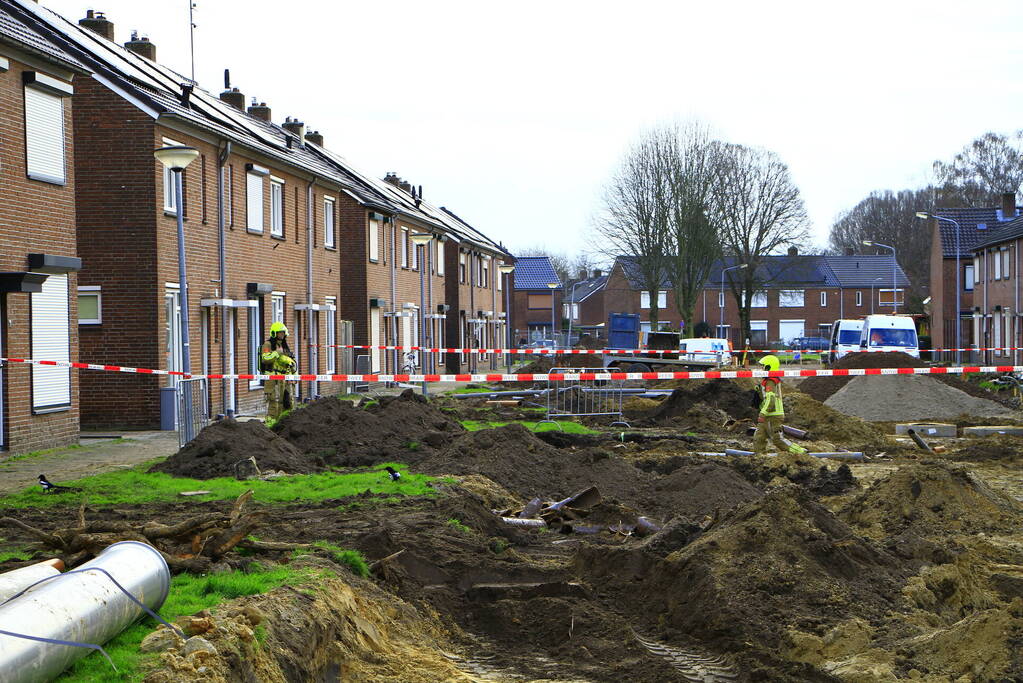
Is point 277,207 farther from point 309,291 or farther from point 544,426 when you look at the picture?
point 544,426

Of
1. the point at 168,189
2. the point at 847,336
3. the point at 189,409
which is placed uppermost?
the point at 168,189

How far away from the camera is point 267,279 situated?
28359 millimetres

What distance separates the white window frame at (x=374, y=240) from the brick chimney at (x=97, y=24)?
1083 centimetres

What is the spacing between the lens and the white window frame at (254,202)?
2711 centimetres

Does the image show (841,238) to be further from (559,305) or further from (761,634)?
(761,634)

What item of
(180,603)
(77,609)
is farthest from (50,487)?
(77,609)

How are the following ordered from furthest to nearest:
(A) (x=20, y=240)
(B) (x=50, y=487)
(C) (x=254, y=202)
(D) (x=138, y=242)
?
1. (C) (x=254, y=202)
2. (D) (x=138, y=242)
3. (A) (x=20, y=240)
4. (B) (x=50, y=487)

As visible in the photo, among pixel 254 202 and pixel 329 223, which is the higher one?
pixel 329 223

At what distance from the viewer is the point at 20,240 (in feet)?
55.3

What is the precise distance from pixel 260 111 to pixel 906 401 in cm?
2652

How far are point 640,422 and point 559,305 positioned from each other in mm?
88328

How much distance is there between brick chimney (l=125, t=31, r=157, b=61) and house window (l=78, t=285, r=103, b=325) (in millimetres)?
12249

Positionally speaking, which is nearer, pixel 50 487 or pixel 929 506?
pixel 50 487

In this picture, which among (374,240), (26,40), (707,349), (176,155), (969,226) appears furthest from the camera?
(969,226)
